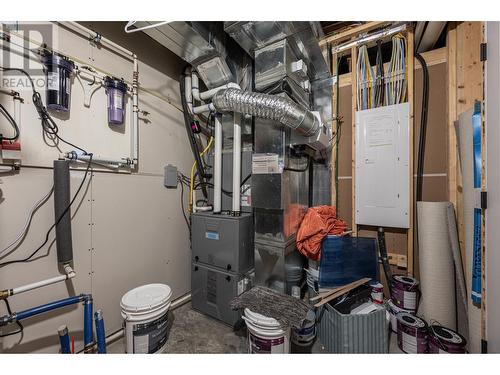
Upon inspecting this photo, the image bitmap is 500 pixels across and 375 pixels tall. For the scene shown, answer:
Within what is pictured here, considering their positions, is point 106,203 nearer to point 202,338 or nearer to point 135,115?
point 135,115

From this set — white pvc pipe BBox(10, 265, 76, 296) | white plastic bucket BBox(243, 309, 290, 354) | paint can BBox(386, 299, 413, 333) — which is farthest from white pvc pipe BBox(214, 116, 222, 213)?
paint can BBox(386, 299, 413, 333)

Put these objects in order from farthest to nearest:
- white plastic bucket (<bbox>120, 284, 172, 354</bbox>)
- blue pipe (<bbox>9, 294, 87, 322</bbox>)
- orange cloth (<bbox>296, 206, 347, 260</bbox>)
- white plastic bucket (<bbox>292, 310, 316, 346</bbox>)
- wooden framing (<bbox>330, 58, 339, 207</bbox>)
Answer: wooden framing (<bbox>330, 58, 339, 207</bbox>), orange cloth (<bbox>296, 206, 347, 260</bbox>), white plastic bucket (<bbox>292, 310, 316, 346</bbox>), white plastic bucket (<bbox>120, 284, 172, 354</bbox>), blue pipe (<bbox>9, 294, 87, 322</bbox>)

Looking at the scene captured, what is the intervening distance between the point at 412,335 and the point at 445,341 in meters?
0.17

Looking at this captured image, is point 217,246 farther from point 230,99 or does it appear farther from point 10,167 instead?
point 10,167

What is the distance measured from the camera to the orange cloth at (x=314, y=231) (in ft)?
6.04

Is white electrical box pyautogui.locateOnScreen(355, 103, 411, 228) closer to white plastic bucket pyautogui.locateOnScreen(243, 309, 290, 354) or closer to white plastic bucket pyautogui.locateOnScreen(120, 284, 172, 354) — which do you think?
white plastic bucket pyautogui.locateOnScreen(243, 309, 290, 354)

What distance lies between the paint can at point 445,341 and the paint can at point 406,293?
295mm

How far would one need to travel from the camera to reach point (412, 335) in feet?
4.62

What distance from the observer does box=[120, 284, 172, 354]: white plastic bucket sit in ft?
4.35

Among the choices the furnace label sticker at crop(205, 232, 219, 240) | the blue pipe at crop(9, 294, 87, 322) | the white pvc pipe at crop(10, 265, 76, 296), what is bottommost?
the blue pipe at crop(9, 294, 87, 322)

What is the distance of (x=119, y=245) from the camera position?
1.65 m

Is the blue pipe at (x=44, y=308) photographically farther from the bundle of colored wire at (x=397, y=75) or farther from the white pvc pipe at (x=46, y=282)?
the bundle of colored wire at (x=397, y=75)

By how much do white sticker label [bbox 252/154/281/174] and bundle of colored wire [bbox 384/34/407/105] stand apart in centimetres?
134

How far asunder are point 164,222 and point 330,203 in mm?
1768
